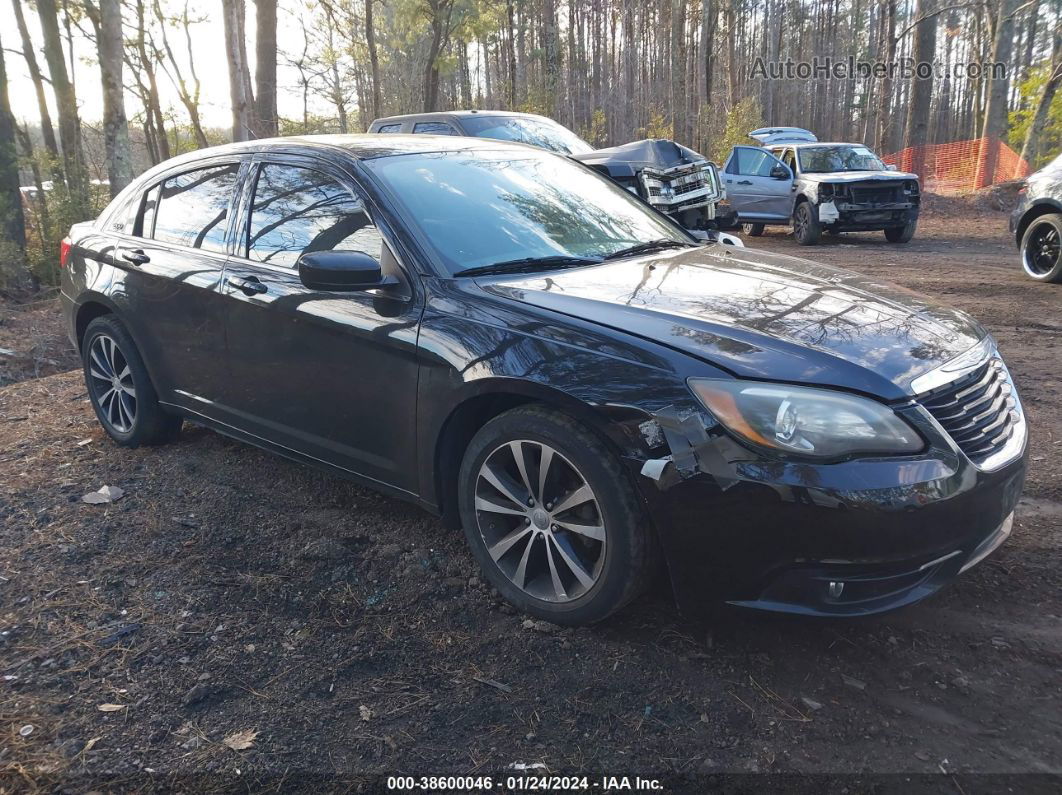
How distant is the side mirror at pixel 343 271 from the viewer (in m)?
3.11

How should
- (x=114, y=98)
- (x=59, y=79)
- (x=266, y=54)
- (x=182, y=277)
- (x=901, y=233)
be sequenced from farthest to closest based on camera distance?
(x=59, y=79) → (x=266, y=54) → (x=901, y=233) → (x=114, y=98) → (x=182, y=277)

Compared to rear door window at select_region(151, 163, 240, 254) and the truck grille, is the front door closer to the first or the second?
rear door window at select_region(151, 163, 240, 254)

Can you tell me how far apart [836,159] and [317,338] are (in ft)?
45.3

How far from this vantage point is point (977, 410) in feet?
8.88

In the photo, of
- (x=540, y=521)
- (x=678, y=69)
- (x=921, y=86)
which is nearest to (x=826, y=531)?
(x=540, y=521)

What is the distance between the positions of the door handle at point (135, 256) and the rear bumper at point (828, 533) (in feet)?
10.6

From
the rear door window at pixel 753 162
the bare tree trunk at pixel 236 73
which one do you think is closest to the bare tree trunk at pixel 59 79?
the bare tree trunk at pixel 236 73

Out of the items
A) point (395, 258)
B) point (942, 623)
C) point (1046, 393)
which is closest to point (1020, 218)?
point (1046, 393)

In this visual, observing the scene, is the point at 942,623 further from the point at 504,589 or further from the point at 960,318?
the point at 504,589

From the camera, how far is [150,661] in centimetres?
284

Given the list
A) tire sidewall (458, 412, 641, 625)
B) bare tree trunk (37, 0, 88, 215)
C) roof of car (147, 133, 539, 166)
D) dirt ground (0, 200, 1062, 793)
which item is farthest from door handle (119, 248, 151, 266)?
bare tree trunk (37, 0, 88, 215)

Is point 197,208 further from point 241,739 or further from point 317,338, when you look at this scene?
point 241,739

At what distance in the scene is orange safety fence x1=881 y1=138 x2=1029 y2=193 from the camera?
2175cm

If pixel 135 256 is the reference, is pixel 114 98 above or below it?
above
